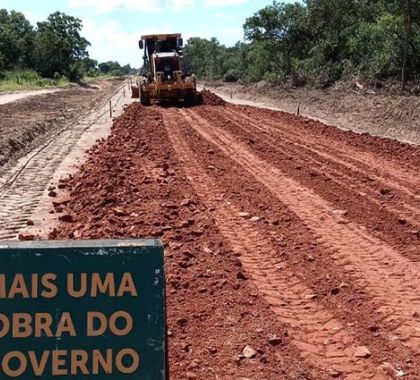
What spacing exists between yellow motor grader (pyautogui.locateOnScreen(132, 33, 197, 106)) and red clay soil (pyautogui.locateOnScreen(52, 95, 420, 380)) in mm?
12630

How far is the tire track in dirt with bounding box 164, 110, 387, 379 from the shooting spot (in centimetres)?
472

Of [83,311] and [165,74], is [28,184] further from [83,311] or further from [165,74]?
[165,74]

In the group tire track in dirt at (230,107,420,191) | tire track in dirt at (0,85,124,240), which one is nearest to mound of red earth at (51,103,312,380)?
tire track in dirt at (0,85,124,240)

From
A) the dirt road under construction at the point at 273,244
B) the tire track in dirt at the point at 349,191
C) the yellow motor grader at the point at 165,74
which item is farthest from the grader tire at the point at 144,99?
the dirt road under construction at the point at 273,244

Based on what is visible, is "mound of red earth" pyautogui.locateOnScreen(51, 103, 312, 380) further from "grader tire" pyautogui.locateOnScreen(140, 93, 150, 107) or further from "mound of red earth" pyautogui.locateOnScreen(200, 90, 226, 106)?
"mound of red earth" pyautogui.locateOnScreen(200, 90, 226, 106)

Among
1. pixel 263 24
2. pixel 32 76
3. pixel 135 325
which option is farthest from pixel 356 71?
pixel 32 76

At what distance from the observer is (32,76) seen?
66062mm

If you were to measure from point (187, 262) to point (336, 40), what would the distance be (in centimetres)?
3655

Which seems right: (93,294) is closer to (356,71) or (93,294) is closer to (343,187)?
(343,187)

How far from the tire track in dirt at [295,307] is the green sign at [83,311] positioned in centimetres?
202

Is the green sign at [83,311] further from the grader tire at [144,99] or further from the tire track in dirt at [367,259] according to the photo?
the grader tire at [144,99]

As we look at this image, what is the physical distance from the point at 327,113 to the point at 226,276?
22.9m

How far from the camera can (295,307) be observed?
580 centimetres

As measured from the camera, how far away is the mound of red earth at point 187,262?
473 centimetres
